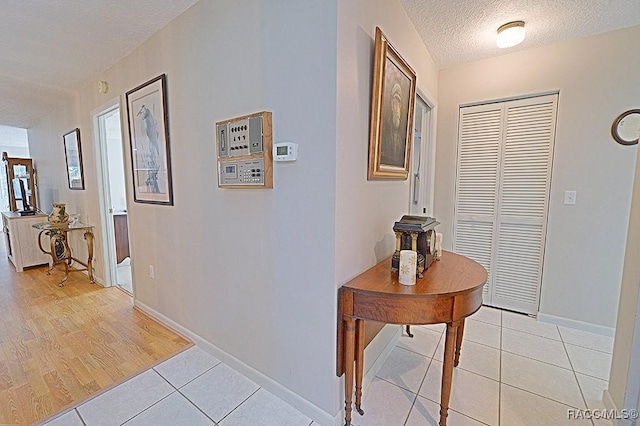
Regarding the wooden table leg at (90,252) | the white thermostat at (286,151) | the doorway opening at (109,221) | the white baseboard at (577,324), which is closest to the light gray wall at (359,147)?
Answer: the white thermostat at (286,151)

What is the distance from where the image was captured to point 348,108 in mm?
1332

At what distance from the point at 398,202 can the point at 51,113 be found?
5185 mm

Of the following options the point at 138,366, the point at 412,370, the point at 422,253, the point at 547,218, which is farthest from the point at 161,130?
the point at 547,218

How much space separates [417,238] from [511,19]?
1.76 meters

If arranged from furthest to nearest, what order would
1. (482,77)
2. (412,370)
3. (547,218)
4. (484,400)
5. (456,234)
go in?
1. (456,234)
2. (482,77)
3. (547,218)
4. (412,370)
5. (484,400)

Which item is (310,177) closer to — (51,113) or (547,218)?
(547,218)

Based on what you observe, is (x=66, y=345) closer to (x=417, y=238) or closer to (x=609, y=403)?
(x=417, y=238)

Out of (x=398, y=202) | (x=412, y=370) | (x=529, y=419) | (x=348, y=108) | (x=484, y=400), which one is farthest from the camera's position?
(x=398, y=202)

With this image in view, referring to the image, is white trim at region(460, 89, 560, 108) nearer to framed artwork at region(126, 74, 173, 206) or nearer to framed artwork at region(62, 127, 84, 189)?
framed artwork at region(126, 74, 173, 206)

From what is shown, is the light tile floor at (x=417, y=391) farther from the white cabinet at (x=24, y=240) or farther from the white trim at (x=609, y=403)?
the white cabinet at (x=24, y=240)

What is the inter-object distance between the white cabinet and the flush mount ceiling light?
19.8 feet

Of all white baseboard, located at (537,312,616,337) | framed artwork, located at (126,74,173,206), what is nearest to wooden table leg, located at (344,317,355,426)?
framed artwork, located at (126,74,173,206)

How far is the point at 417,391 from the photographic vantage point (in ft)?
5.48

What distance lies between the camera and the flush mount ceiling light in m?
2.00
